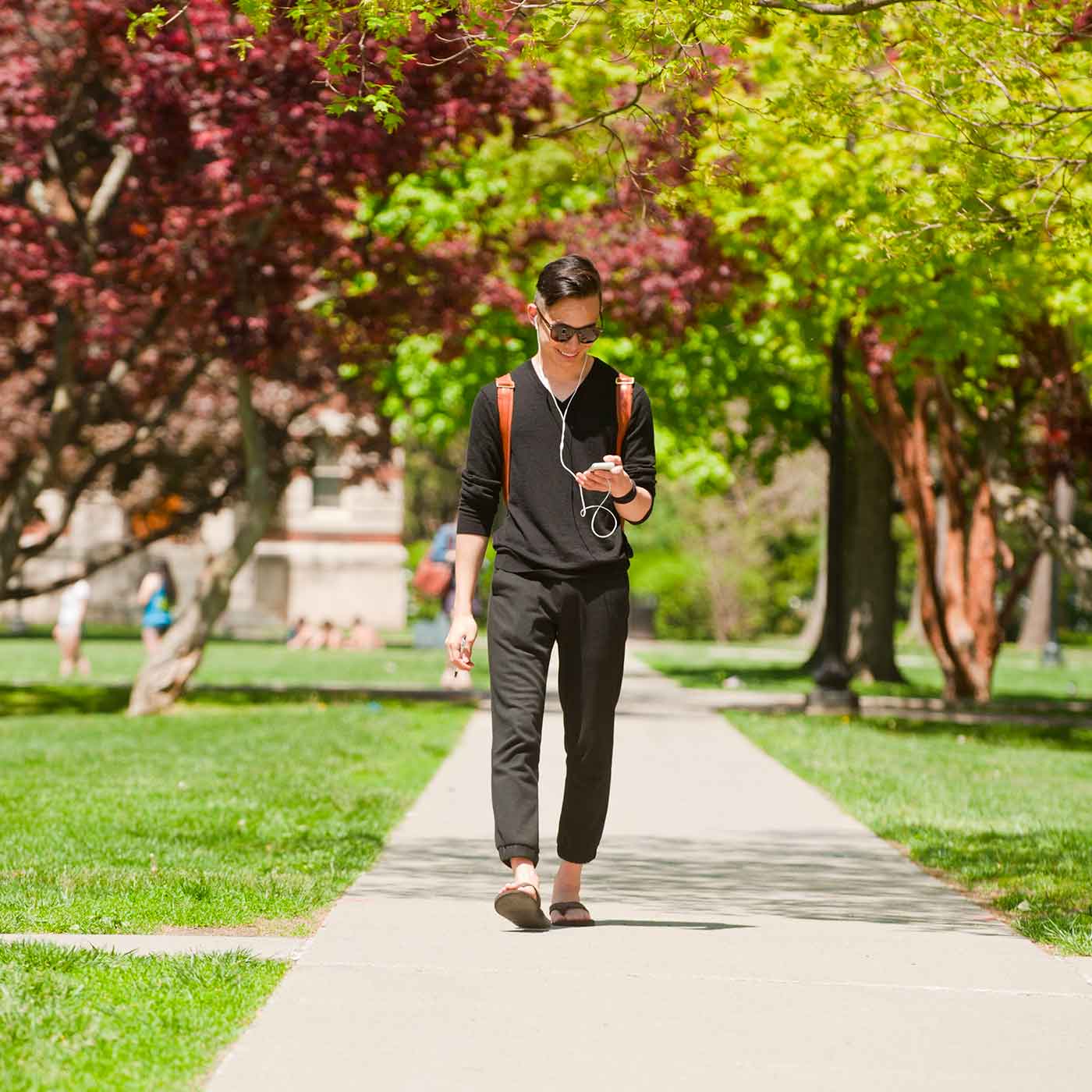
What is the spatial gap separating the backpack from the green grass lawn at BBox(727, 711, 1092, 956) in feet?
7.33

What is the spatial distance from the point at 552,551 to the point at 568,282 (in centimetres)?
86

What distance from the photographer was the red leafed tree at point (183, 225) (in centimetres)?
1480

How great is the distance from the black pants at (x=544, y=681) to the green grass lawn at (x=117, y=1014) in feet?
3.35

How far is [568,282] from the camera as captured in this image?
6203 mm

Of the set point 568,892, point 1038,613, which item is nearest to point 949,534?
point 568,892

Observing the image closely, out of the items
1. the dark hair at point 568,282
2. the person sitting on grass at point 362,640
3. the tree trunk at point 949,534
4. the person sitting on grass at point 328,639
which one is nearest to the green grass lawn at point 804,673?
the tree trunk at point 949,534

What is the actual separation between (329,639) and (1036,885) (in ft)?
110

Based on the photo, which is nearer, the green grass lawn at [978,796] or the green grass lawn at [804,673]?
the green grass lawn at [978,796]

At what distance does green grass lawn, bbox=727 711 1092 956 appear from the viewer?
7844mm

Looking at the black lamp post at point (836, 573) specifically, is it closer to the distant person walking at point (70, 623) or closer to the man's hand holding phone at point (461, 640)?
the distant person walking at point (70, 623)

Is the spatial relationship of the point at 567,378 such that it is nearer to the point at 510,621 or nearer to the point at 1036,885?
the point at 510,621

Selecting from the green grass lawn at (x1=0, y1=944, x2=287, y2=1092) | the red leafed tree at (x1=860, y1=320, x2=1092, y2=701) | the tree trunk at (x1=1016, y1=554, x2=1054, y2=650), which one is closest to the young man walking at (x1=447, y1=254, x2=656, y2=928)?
the green grass lawn at (x1=0, y1=944, x2=287, y2=1092)

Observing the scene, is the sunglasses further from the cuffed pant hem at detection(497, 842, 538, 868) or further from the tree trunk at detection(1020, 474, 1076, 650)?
the tree trunk at detection(1020, 474, 1076, 650)

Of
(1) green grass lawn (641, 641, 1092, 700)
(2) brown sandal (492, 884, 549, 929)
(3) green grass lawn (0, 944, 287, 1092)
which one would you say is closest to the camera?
(3) green grass lawn (0, 944, 287, 1092)
